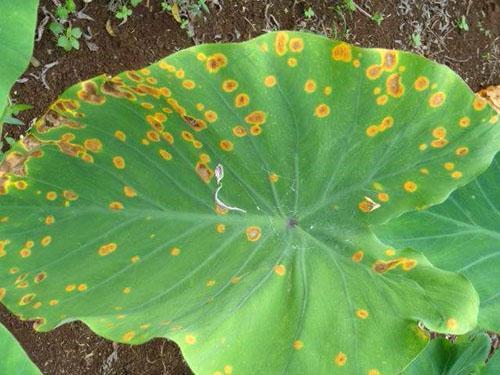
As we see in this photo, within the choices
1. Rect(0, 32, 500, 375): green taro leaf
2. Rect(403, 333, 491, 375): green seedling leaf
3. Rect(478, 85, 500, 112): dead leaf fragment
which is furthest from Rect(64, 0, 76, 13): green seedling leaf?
Rect(478, 85, 500, 112): dead leaf fragment

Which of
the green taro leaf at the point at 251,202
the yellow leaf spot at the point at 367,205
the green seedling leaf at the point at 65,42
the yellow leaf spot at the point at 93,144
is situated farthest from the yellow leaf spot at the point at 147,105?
the green seedling leaf at the point at 65,42

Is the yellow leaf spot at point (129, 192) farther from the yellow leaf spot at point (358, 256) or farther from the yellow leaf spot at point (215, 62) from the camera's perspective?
the yellow leaf spot at point (358, 256)

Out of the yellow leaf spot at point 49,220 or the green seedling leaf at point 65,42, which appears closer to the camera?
the yellow leaf spot at point 49,220

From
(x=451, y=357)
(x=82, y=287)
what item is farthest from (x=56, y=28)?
(x=451, y=357)

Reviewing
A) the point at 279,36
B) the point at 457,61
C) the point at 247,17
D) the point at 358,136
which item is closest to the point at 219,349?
the point at 358,136

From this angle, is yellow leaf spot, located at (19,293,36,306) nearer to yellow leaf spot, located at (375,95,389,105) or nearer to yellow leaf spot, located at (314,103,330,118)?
yellow leaf spot, located at (314,103,330,118)

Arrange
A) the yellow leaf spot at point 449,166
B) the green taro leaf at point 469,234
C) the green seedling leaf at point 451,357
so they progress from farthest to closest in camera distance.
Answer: the green seedling leaf at point 451,357
the green taro leaf at point 469,234
the yellow leaf spot at point 449,166

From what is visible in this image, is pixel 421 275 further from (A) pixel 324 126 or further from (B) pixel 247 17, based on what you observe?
(B) pixel 247 17

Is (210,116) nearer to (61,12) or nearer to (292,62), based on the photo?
(292,62)

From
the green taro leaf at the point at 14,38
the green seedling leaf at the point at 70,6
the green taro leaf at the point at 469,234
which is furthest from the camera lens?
the green seedling leaf at the point at 70,6
